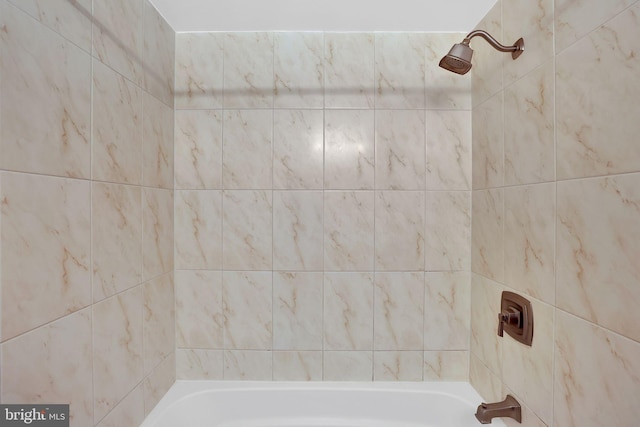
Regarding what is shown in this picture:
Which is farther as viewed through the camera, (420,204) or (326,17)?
(420,204)

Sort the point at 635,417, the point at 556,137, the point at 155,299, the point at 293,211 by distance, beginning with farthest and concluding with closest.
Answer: the point at 293,211 < the point at 155,299 < the point at 556,137 < the point at 635,417

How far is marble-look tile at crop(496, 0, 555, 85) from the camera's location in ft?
3.46

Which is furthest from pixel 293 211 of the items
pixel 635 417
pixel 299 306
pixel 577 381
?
pixel 635 417

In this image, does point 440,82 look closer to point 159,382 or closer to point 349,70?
point 349,70

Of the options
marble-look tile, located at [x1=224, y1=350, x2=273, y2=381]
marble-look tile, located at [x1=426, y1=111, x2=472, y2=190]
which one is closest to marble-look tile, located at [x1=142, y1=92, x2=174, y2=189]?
marble-look tile, located at [x1=224, y1=350, x2=273, y2=381]

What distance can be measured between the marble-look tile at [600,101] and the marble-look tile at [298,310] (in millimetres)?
1120

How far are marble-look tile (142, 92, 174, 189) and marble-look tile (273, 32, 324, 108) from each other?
0.53m

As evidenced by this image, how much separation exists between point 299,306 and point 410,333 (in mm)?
572

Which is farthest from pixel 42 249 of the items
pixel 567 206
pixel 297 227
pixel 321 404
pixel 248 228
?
pixel 567 206

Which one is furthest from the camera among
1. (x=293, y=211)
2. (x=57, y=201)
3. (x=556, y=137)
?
(x=293, y=211)

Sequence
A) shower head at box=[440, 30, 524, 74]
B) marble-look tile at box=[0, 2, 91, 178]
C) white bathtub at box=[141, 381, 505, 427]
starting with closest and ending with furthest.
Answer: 1. marble-look tile at box=[0, 2, 91, 178]
2. shower head at box=[440, 30, 524, 74]
3. white bathtub at box=[141, 381, 505, 427]

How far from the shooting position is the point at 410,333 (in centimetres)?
164

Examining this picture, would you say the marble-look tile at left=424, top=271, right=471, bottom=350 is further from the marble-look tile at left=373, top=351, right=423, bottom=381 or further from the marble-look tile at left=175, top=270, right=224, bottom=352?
the marble-look tile at left=175, top=270, right=224, bottom=352

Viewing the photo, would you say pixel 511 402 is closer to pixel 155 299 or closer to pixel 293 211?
pixel 293 211
